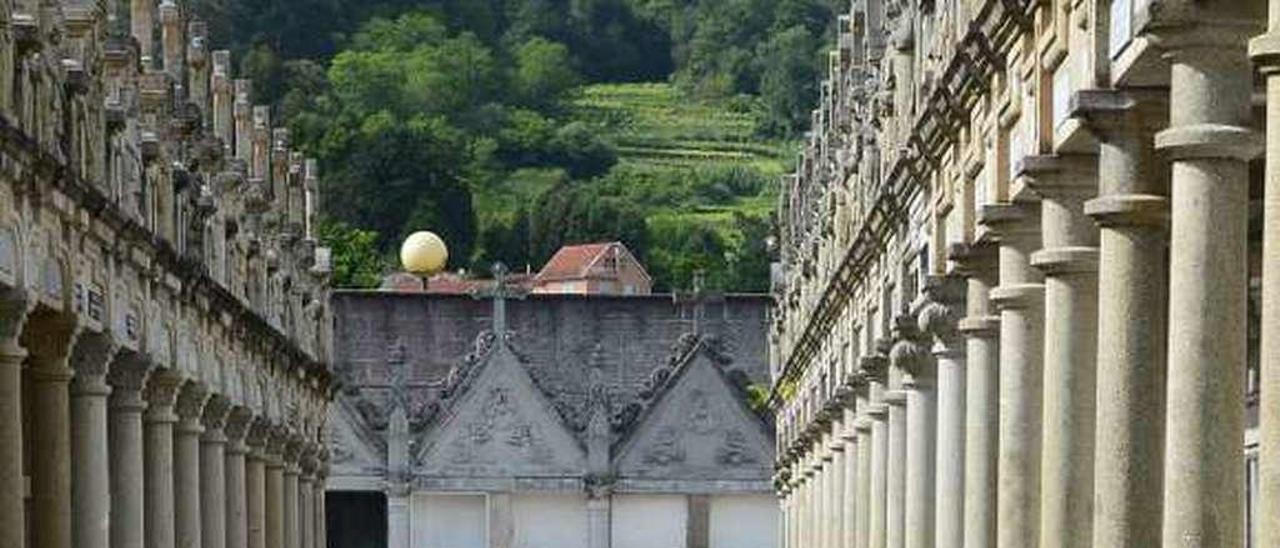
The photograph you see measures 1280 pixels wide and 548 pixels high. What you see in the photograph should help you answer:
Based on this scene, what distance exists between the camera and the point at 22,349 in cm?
2525

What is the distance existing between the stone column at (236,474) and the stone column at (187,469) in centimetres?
499

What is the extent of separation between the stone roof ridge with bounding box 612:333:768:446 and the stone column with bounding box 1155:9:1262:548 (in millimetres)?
59698

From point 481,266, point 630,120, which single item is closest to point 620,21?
point 630,120

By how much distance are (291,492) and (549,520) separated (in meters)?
21.9

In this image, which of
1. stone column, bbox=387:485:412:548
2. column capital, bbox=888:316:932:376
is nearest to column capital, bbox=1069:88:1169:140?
column capital, bbox=888:316:932:376

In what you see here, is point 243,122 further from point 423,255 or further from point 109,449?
point 423,255

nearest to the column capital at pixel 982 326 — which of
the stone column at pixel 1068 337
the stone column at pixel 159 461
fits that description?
the stone column at pixel 1068 337

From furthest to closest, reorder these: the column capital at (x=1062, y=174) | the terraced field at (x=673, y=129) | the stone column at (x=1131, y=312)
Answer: the terraced field at (x=673, y=129) → the column capital at (x=1062, y=174) → the stone column at (x=1131, y=312)

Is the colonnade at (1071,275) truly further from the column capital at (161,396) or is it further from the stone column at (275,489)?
the stone column at (275,489)

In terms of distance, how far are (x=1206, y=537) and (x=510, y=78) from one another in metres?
165

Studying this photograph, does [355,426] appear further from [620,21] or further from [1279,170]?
[620,21]

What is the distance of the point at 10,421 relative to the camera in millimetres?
24938

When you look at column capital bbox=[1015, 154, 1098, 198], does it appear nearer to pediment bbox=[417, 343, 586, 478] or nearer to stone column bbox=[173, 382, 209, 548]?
stone column bbox=[173, 382, 209, 548]

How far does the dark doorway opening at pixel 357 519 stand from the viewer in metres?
75.2
